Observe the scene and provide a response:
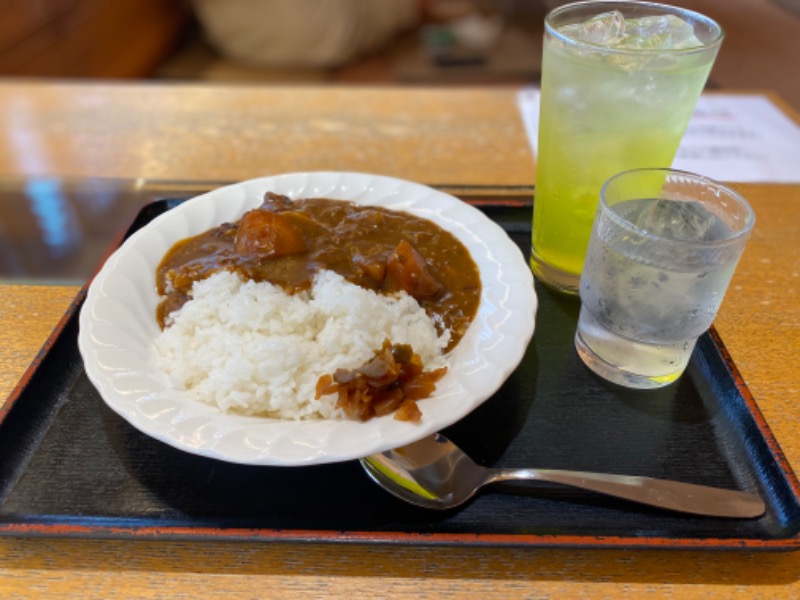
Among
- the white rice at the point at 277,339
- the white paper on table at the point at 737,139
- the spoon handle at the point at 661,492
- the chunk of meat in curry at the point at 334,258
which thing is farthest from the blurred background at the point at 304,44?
the spoon handle at the point at 661,492

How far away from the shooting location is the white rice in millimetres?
1261

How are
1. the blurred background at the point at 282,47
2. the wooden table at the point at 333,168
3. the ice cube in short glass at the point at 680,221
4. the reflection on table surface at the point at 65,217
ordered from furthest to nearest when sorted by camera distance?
1. the blurred background at the point at 282,47
2. the reflection on table surface at the point at 65,217
3. the ice cube in short glass at the point at 680,221
4. the wooden table at the point at 333,168

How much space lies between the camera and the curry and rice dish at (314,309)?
1.25 metres

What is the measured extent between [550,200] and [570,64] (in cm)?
36

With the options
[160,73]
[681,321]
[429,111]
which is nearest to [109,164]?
[429,111]

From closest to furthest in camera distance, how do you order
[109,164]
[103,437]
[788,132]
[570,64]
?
1. [103,437]
2. [570,64]
3. [109,164]
4. [788,132]

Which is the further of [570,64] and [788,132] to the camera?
[788,132]

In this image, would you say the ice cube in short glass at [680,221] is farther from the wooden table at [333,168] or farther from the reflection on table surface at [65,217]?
the reflection on table surface at [65,217]

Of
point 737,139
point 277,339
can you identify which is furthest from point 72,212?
point 737,139

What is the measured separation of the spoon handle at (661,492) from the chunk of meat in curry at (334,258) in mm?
357

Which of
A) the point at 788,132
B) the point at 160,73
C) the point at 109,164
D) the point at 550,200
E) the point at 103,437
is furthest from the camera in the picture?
the point at 160,73

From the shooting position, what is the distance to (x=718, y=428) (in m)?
1.34

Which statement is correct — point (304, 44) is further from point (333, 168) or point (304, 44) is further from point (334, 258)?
point (334, 258)

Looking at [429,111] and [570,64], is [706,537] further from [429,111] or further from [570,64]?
[429,111]
